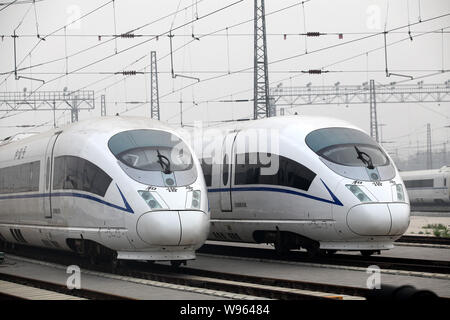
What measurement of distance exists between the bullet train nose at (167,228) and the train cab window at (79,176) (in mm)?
1329

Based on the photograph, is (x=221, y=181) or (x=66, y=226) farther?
(x=221, y=181)

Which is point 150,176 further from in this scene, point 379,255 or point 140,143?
point 379,255

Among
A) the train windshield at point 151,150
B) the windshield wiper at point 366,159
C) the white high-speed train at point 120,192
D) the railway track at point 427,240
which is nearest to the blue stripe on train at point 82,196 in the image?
the white high-speed train at point 120,192

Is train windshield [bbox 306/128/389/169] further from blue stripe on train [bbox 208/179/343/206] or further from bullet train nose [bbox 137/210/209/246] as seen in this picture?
bullet train nose [bbox 137/210/209/246]

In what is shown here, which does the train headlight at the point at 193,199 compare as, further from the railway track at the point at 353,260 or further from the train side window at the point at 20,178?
the train side window at the point at 20,178

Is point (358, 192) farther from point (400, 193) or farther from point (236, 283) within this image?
point (236, 283)

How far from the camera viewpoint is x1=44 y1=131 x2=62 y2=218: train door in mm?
18047

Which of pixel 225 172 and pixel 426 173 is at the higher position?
pixel 225 172

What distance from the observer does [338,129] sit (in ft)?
58.2

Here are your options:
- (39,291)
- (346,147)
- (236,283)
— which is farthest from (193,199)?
(346,147)

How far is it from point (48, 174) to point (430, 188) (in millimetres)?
38736

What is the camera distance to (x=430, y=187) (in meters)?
52.6
